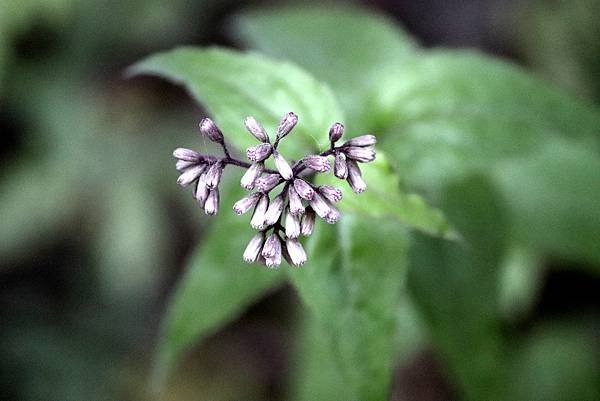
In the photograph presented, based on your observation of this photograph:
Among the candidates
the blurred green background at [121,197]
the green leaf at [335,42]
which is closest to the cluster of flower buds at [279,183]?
the green leaf at [335,42]

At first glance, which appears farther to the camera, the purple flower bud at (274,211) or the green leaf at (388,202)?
the green leaf at (388,202)

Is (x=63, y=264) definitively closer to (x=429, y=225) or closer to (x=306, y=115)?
(x=306, y=115)

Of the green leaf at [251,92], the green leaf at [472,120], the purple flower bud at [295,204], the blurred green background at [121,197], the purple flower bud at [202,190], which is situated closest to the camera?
the purple flower bud at [295,204]

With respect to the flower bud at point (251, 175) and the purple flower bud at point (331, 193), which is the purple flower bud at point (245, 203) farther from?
the purple flower bud at point (331, 193)

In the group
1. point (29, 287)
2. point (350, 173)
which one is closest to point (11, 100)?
point (29, 287)

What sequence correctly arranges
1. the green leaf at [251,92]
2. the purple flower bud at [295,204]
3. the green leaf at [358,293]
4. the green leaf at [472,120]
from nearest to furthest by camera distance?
1. the purple flower bud at [295,204]
2. the green leaf at [358,293]
3. the green leaf at [251,92]
4. the green leaf at [472,120]

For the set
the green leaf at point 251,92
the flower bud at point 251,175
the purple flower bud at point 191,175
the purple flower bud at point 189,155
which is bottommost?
the flower bud at point 251,175

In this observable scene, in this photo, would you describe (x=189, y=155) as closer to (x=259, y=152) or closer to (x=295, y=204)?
(x=259, y=152)

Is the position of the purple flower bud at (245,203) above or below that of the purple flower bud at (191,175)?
below
